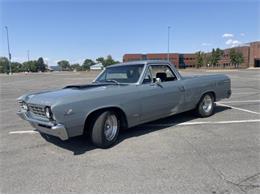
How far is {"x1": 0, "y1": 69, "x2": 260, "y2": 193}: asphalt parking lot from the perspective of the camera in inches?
135

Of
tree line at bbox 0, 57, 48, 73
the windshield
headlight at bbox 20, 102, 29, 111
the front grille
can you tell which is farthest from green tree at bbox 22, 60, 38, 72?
the front grille

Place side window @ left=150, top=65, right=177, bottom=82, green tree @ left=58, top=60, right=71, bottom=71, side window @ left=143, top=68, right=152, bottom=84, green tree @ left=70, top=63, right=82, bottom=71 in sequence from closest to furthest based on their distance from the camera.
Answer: side window @ left=143, top=68, right=152, bottom=84, side window @ left=150, top=65, right=177, bottom=82, green tree @ left=70, top=63, right=82, bottom=71, green tree @ left=58, top=60, right=71, bottom=71

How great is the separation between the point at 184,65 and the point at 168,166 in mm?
123858

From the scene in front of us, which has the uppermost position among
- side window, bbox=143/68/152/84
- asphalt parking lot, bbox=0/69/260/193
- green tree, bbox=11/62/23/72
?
green tree, bbox=11/62/23/72

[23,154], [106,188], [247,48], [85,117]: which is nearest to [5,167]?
[23,154]

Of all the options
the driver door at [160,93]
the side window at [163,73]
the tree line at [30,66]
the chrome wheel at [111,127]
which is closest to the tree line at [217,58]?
the tree line at [30,66]

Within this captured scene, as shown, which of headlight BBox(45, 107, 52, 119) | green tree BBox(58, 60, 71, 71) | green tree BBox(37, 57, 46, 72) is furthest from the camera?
green tree BBox(58, 60, 71, 71)

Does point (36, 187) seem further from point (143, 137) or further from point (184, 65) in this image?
point (184, 65)

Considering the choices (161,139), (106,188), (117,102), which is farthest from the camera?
(161,139)

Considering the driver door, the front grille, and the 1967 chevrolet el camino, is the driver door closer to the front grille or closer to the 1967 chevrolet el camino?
the 1967 chevrolet el camino

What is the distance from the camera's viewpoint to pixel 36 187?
345 centimetres

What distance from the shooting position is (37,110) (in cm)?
476

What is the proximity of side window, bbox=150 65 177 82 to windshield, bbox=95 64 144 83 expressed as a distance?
375mm

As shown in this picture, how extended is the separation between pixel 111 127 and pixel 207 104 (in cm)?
355
